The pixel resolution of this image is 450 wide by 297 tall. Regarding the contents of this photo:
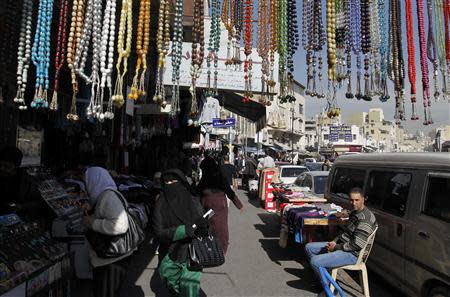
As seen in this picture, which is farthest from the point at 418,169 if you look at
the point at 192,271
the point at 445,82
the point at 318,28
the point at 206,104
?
the point at 206,104

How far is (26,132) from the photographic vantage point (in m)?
6.34

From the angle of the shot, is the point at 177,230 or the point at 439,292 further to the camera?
the point at 439,292

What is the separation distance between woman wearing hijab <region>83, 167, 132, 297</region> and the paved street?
62.9 inches

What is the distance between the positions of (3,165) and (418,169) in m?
Result: 5.02

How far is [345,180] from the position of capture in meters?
7.50

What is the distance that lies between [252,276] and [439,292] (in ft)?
9.41

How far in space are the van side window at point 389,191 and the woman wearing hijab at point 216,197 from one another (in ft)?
7.10

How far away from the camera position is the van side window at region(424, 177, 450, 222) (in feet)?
13.9

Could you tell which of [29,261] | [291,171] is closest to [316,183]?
[291,171]

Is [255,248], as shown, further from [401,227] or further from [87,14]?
[87,14]

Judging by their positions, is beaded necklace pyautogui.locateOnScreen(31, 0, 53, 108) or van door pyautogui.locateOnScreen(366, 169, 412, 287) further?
van door pyautogui.locateOnScreen(366, 169, 412, 287)

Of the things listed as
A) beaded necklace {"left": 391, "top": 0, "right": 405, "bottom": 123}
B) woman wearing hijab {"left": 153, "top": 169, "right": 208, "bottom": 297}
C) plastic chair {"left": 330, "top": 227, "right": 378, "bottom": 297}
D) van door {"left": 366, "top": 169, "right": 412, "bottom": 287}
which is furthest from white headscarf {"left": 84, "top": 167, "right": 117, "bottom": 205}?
van door {"left": 366, "top": 169, "right": 412, "bottom": 287}

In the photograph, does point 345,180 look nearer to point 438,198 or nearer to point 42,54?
point 438,198

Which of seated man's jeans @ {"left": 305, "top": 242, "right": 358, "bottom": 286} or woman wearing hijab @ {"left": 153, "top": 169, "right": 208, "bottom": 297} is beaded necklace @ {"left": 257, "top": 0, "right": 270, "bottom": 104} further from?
seated man's jeans @ {"left": 305, "top": 242, "right": 358, "bottom": 286}
